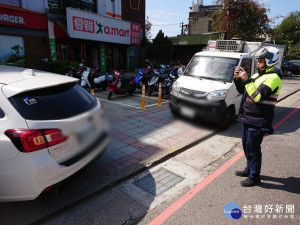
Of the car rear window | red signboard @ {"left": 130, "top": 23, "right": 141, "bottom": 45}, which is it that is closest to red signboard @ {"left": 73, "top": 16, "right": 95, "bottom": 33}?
red signboard @ {"left": 130, "top": 23, "right": 141, "bottom": 45}

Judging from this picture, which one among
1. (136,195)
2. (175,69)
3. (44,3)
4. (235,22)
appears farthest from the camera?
(235,22)

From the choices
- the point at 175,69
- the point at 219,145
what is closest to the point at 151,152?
the point at 219,145

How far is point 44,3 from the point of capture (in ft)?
38.1

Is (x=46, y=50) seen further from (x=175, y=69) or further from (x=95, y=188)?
(x=95, y=188)

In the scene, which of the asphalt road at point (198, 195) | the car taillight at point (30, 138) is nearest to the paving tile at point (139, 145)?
the asphalt road at point (198, 195)

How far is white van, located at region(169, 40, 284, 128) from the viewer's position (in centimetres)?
547

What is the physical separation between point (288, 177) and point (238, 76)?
2018mm

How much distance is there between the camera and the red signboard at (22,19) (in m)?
9.91

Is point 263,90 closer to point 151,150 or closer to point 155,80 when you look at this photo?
point 151,150

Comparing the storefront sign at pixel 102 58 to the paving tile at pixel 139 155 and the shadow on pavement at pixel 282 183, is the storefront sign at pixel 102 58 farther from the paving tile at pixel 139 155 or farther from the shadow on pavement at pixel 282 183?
the shadow on pavement at pixel 282 183

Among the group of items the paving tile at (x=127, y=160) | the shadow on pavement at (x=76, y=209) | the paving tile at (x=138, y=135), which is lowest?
the shadow on pavement at (x=76, y=209)

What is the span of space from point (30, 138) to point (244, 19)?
1921 cm

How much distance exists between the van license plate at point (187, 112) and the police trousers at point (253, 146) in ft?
7.67

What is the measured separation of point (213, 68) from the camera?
6.32 m
